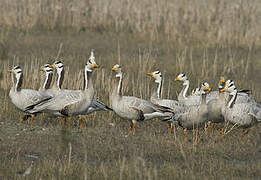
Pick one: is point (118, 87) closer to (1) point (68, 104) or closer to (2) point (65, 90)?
(1) point (68, 104)

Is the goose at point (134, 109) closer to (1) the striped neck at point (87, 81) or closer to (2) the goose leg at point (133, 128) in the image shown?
(2) the goose leg at point (133, 128)

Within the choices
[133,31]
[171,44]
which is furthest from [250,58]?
[133,31]

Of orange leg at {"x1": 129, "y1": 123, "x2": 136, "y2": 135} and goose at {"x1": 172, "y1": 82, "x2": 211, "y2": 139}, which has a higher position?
goose at {"x1": 172, "y1": 82, "x2": 211, "y2": 139}

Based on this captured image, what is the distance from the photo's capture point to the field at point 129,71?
7.52m

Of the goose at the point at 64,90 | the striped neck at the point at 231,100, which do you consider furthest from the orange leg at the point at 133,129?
the striped neck at the point at 231,100

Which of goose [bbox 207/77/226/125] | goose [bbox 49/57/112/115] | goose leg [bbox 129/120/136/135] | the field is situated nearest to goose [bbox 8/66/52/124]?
the field

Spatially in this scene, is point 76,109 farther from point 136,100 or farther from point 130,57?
point 130,57

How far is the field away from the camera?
7520 mm

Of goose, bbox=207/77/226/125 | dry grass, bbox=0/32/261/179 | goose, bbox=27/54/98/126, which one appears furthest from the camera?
goose, bbox=207/77/226/125

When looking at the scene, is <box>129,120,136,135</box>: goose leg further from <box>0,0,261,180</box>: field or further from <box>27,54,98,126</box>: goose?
<box>27,54,98,126</box>: goose

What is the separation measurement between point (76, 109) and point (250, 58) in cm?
1001

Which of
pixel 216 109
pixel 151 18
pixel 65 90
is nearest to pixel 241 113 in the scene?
pixel 216 109

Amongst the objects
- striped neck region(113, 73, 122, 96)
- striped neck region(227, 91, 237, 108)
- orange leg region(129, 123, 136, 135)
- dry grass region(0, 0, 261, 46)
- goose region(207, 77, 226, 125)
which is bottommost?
orange leg region(129, 123, 136, 135)

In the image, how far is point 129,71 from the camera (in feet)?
51.3
